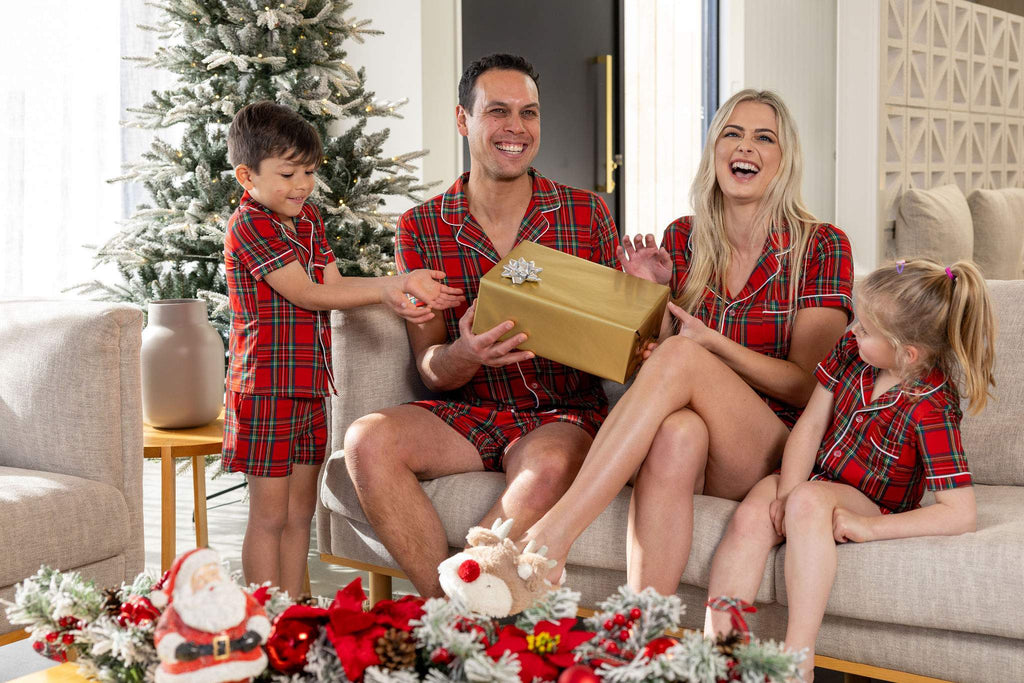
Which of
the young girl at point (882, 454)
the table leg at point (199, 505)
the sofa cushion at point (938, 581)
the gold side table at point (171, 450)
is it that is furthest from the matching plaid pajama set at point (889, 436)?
the table leg at point (199, 505)

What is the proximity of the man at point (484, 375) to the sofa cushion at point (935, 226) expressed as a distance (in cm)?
312

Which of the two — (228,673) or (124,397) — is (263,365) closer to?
(124,397)

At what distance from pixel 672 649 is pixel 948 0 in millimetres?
5781

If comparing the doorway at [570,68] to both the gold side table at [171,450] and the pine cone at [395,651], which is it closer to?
the gold side table at [171,450]

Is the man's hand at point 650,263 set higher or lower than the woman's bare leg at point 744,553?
higher

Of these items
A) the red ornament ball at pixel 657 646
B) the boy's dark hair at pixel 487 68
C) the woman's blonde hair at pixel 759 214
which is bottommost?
the red ornament ball at pixel 657 646

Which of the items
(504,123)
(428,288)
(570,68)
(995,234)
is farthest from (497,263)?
(995,234)

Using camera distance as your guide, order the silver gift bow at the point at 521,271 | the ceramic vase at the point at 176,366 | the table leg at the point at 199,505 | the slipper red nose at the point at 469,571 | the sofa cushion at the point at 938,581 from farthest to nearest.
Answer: the table leg at the point at 199,505
the ceramic vase at the point at 176,366
the silver gift bow at the point at 521,271
the sofa cushion at the point at 938,581
the slipper red nose at the point at 469,571

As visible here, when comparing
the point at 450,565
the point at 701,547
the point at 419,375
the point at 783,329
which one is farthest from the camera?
the point at 419,375

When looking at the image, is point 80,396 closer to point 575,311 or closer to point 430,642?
point 575,311

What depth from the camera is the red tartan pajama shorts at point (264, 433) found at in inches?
78.5

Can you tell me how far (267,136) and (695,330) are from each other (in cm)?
88

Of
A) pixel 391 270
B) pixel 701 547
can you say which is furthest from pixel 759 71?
pixel 701 547

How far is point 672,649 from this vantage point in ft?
3.33
